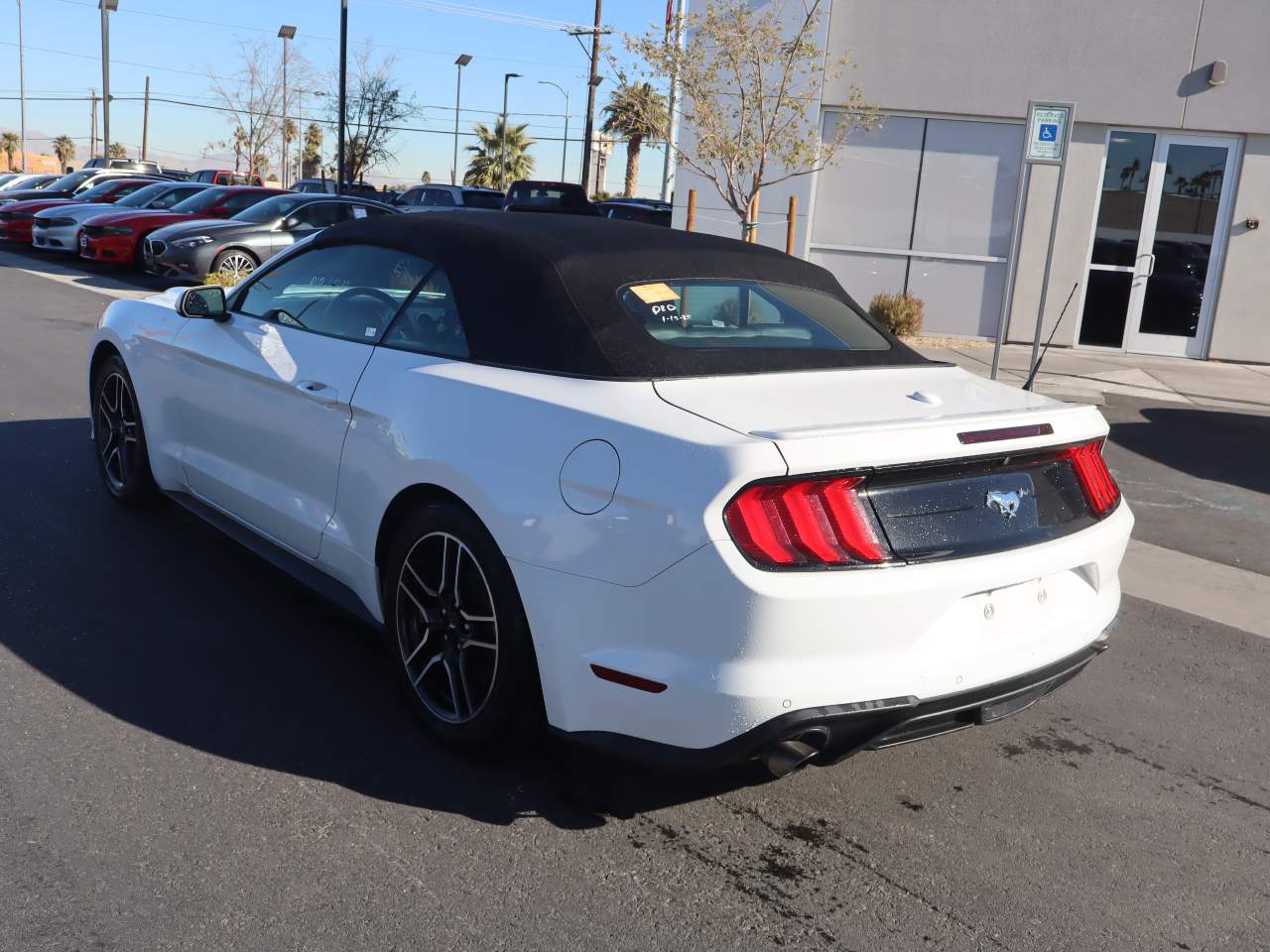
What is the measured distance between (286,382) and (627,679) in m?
1.98

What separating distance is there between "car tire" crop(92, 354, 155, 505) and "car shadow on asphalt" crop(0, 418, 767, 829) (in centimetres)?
15

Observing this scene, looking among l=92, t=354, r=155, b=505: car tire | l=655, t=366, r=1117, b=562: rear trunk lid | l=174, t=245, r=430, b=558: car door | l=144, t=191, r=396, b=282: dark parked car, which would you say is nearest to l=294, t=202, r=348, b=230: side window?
l=144, t=191, r=396, b=282: dark parked car

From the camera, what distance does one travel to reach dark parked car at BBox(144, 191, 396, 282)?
15.7 metres

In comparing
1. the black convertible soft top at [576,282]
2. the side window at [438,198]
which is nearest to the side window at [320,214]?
the side window at [438,198]

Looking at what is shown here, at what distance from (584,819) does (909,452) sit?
4.42 ft

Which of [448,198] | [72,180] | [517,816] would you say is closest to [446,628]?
[517,816]

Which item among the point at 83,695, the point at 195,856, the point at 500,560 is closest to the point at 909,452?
the point at 500,560

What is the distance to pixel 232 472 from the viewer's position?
4.70 metres

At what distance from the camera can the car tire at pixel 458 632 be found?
330 cm

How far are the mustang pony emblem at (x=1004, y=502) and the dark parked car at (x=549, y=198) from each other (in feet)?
55.4

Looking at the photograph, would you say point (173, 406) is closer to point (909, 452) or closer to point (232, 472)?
point (232, 472)

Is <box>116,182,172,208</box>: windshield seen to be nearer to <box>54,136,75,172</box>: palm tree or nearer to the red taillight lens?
the red taillight lens

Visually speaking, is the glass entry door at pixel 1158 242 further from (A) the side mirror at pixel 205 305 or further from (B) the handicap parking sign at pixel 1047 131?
(A) the side mirror at pixel 205 305

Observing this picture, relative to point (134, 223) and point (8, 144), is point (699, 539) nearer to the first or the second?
point (134, 223)
